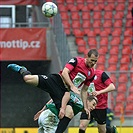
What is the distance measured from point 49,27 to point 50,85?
8223 millimetres

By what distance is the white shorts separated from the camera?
9.37 meters

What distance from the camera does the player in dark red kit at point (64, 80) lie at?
9.23 m

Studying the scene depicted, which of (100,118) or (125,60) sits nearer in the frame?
(100,118)

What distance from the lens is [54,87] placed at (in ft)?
30.9

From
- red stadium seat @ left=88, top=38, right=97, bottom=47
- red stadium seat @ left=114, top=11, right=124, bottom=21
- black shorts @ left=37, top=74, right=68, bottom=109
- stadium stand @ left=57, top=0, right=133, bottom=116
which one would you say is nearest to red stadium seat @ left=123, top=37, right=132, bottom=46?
stadium stand @ left=57, top=0, right=133, bottom=116

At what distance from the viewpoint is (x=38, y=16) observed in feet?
66.0

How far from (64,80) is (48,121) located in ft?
2.27

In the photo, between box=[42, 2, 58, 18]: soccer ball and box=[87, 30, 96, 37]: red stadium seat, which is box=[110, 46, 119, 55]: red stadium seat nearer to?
box=[87, 30, 96, 37]: red stadium seat

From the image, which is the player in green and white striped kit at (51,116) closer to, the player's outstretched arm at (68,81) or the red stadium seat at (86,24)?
the player's outstretched arm at (68,81)

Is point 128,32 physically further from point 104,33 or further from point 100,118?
point 100,118

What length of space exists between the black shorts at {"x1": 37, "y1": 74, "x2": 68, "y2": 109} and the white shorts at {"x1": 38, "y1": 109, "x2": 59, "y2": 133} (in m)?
0.19

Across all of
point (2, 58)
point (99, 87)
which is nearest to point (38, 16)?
point (2, 58)

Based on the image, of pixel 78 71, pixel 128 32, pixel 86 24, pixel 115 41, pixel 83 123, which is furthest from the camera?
pixel 86 24

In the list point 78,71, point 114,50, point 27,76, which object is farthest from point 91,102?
point 114,50
